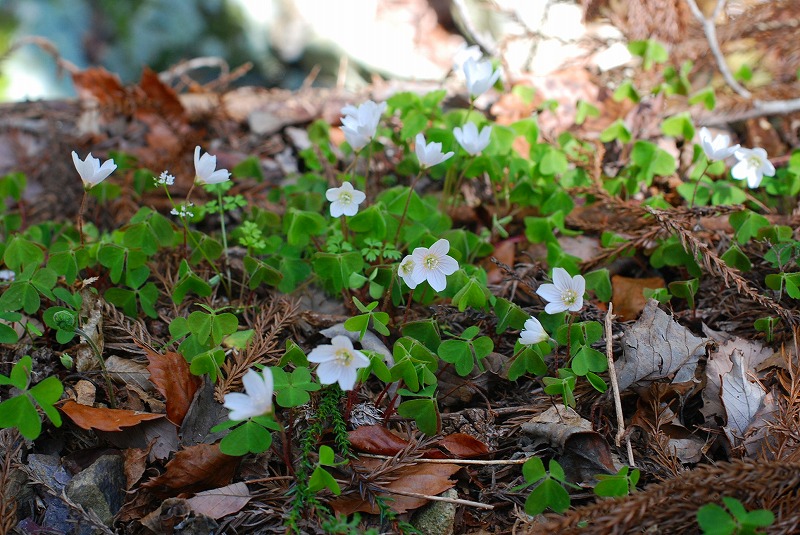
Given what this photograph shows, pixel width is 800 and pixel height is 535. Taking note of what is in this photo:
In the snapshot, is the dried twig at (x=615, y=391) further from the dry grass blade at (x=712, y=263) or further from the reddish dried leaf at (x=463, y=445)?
the dry grass blade at (x=712, y=263)

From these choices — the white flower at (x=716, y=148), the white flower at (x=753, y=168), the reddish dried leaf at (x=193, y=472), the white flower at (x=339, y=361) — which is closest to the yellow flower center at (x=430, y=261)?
the white flower at (x=339, y=361)

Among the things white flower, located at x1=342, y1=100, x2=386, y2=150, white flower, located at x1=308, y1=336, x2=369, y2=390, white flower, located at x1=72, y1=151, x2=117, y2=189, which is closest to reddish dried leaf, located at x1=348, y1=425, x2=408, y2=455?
white flower, located at x1=308, y1=336, x2=369, y2=390

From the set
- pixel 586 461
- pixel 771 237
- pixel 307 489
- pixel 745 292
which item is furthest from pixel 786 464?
pixel 307 489

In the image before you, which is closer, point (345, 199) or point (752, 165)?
point (345, 199)

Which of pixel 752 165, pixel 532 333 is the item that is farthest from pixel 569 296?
pixel 752 165

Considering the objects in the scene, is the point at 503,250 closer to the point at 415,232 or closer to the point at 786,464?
the point at 415,232

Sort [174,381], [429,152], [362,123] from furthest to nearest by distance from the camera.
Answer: [362,123]
[429,152]
[174,381]

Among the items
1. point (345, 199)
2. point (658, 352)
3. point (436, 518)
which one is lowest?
point (436, 518)

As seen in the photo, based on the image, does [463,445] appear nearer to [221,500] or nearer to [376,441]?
[376,441]
